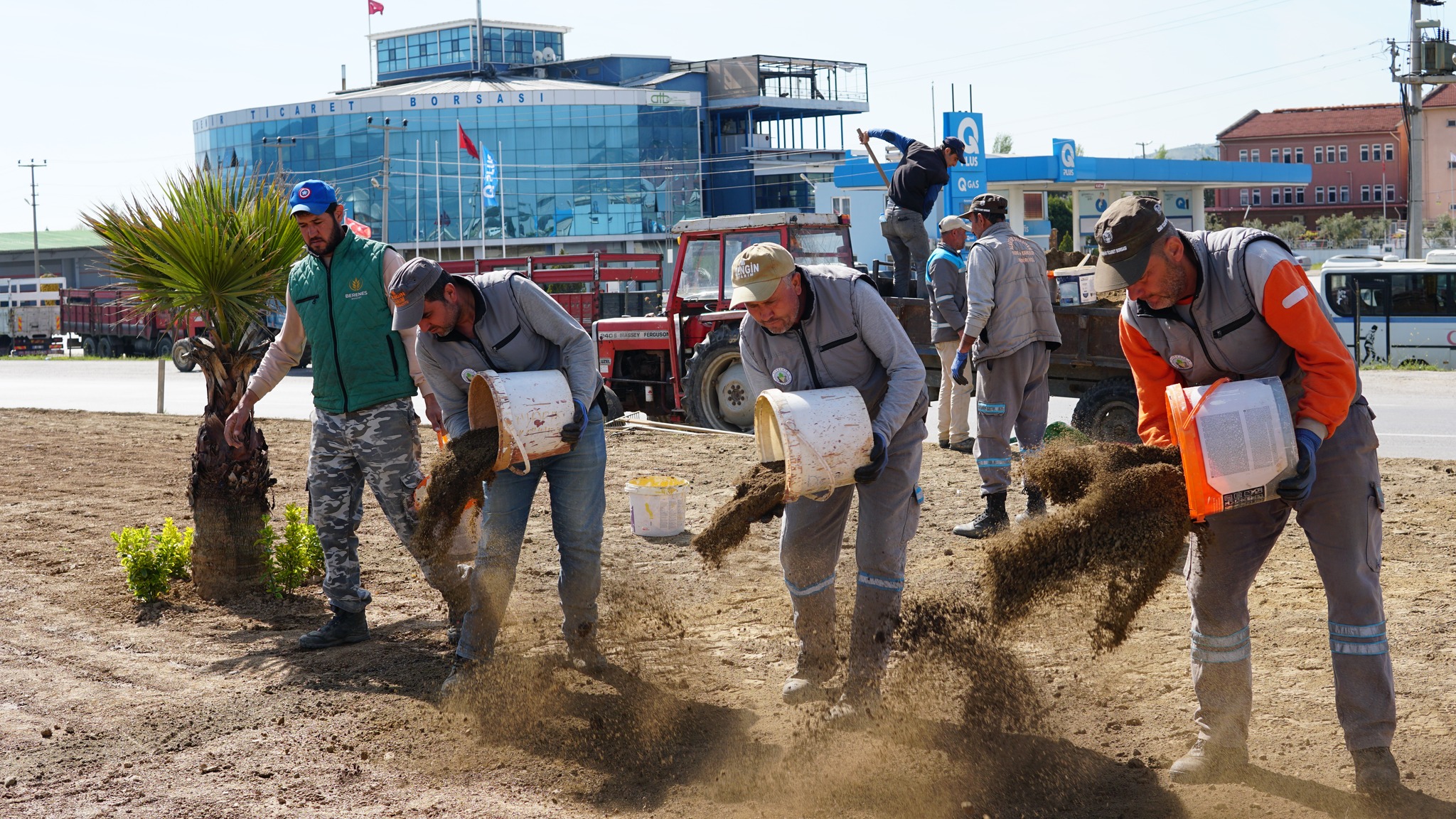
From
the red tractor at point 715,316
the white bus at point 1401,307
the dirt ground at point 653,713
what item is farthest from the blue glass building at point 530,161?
the dirt ground at point 653,713

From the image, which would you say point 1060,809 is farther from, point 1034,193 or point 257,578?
point 1034,193

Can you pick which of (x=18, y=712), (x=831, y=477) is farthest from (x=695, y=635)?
(x=18, y=712)

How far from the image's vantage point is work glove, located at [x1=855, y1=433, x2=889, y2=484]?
165 inches

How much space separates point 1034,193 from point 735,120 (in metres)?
37.6

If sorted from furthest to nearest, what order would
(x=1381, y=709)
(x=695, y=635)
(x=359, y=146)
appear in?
(x=359, y=146) → (x=695, y=635) → (x=1381, y=709)

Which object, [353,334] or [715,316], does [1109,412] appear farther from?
[353,334]

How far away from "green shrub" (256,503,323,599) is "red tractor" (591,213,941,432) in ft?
19.0

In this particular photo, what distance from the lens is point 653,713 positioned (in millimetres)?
4598

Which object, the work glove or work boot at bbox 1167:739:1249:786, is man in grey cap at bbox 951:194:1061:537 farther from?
work boot at bbox 1167:739:1249:786

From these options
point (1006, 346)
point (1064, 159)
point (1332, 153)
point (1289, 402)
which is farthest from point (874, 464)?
point (1332, 153)

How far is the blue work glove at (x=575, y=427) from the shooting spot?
470 centimetres

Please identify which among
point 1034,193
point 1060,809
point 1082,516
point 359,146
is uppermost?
point 359,146

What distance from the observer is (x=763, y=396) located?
4234 millimetres

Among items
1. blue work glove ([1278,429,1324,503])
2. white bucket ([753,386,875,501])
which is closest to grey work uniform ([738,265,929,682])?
white bucket ([753,386,875,501])
